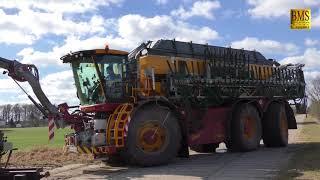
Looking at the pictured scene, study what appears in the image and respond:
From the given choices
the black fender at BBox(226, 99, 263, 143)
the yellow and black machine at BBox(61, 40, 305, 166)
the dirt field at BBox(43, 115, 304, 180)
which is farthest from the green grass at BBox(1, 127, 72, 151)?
the black fender at BBox(226, 99, 263, 143)

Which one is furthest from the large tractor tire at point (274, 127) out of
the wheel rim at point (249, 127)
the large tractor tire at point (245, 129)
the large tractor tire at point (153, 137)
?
the large tractor tire at point (153, 137)

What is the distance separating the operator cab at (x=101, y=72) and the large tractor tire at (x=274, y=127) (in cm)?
812

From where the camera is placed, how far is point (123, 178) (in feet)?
43.9

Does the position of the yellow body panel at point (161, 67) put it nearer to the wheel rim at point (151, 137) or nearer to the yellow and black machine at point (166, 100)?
the yellow and black machine at point (166, 100)

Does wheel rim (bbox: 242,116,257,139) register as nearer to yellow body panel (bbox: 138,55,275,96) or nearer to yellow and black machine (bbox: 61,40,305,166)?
yellow and black machine (bbox: 61,40,305,166)

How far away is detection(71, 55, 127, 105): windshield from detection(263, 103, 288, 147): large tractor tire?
8148 mm

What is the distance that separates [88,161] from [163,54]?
4.46 meters

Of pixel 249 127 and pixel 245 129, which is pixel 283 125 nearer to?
pixel 249 127

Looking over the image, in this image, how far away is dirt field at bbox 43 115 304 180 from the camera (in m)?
13.4

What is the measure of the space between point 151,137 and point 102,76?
2376 millimetres

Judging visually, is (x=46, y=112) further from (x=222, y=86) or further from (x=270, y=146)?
(x=270, y=146)

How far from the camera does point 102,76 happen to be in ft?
52.9

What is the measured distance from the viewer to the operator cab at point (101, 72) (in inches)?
634

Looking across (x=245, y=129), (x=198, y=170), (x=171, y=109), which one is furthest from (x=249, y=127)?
(x=198, y=170)
